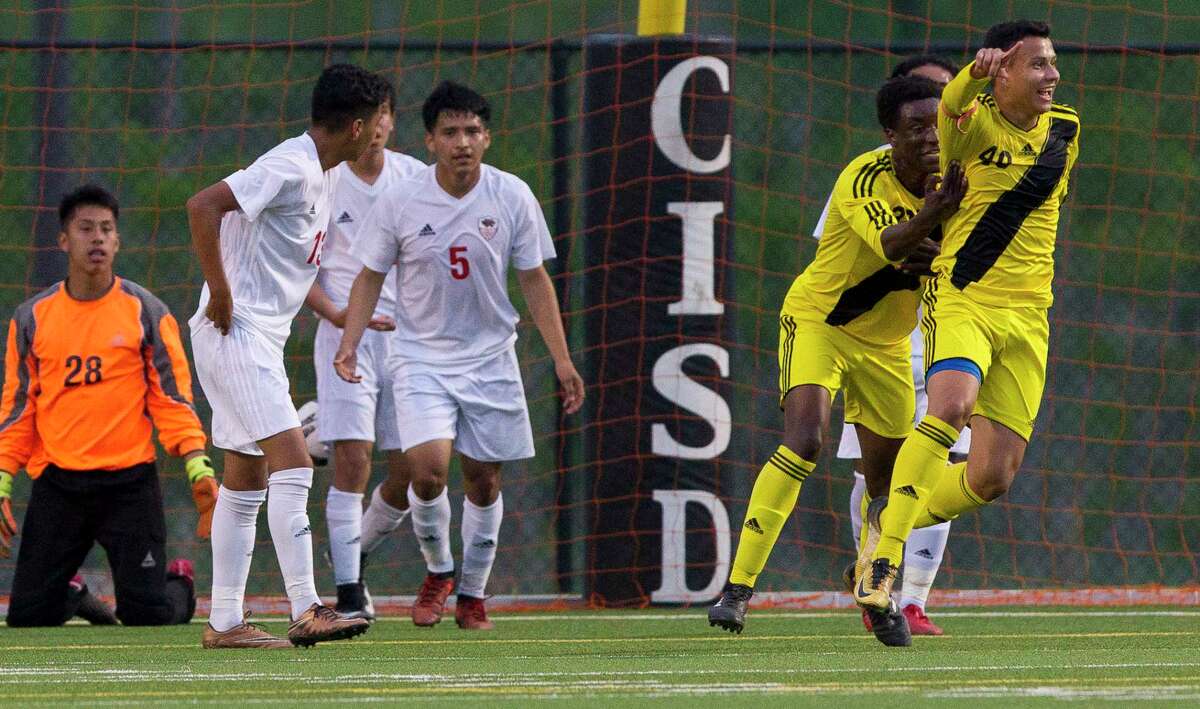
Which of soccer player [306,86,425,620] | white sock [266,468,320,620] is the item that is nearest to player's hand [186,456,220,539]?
soccer player [306,86,425,620]

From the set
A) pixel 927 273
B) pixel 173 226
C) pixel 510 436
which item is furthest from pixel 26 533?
pixel 927 273

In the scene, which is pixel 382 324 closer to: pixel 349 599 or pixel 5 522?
pixel 349 599

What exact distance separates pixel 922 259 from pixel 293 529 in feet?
7.62

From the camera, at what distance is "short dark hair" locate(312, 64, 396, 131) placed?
726 cm

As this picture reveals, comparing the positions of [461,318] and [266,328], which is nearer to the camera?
[266,328]

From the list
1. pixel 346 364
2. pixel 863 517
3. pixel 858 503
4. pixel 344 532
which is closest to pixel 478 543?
pixel 344 532

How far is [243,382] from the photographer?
23.2 feet

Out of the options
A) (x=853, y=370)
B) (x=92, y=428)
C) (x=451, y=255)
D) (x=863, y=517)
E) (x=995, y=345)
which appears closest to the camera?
(x=995, y=345)

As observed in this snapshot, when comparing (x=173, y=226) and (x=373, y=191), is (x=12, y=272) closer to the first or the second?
(x=173, y=226)

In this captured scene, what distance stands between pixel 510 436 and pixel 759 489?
1.53m

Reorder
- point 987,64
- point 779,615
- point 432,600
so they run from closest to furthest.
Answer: point 987,64 → point 432,600 → point 779,615

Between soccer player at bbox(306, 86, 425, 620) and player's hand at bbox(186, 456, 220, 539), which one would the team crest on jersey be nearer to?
soccer player at bbox(306, 86, 425, 620)

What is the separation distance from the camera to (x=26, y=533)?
917cm

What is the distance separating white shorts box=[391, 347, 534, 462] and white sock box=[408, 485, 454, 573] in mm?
249
